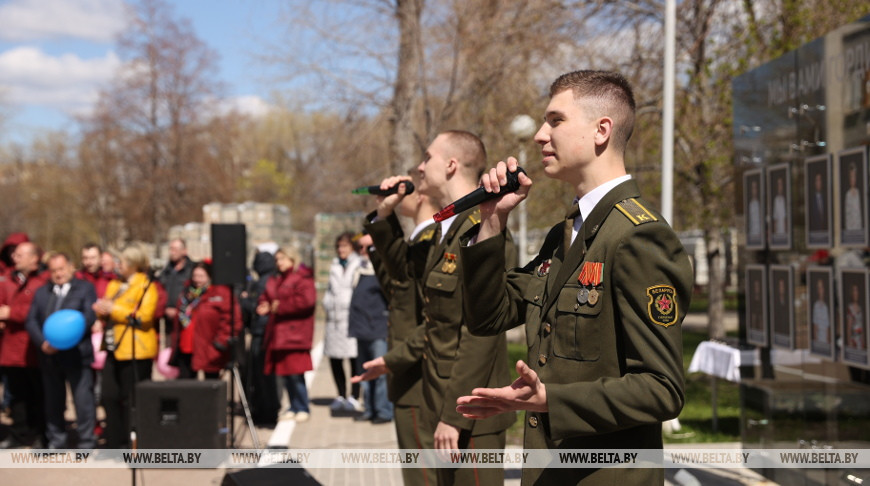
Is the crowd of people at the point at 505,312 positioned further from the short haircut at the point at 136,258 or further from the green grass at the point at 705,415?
the green grass at the point at 705,415

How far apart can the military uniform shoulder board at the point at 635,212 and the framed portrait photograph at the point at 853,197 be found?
141 inches

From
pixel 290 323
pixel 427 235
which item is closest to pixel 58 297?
pixel 290 323

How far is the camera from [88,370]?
27.6 feet

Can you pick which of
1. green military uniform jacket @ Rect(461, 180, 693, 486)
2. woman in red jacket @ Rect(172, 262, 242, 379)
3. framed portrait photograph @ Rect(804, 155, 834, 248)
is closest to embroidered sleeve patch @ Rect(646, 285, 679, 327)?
green military uniform jacket @ Rect(461, 180, 693, 486)

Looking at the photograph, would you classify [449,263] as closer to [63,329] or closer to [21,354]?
[63,329]

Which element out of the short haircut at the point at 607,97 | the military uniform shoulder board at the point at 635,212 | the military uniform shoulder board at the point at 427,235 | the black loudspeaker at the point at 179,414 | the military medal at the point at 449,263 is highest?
the short haircut at the point at 607,97

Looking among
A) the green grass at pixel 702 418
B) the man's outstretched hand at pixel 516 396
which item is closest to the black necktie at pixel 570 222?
the man's outstretched hand at pixel 516 396

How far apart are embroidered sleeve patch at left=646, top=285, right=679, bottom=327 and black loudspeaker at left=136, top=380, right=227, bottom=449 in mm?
5579

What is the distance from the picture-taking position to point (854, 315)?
17.9 ft

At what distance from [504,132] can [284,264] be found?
447cm

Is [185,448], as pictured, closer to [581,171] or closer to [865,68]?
[581,171]

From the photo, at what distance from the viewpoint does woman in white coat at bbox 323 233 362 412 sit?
10.6 meters

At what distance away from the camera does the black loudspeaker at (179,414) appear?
7.03 m

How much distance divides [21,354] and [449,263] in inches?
267
